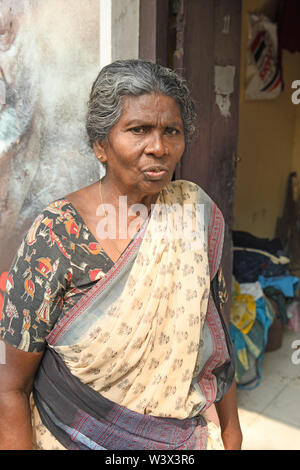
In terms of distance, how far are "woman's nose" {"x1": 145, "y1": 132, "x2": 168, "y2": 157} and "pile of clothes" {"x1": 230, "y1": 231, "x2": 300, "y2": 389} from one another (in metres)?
2.32

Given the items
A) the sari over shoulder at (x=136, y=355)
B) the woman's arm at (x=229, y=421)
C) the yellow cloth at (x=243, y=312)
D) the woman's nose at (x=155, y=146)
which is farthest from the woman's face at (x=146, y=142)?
the yellow cloth at (x=243, y=312)

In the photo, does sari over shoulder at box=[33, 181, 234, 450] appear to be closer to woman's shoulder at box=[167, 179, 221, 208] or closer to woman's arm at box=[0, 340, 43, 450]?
woman's arm at box=[0, 340, 43, 450]

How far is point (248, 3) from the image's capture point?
183 inches

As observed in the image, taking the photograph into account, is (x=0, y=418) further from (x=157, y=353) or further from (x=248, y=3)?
(x=248, y=3)

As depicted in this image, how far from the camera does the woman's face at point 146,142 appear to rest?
1369 mm

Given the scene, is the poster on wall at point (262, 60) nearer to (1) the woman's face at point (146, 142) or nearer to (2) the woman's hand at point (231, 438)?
(1) the woman's face at point (146, 142)

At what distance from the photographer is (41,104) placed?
2.19 meters

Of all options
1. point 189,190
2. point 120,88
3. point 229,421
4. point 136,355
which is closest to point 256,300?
point 229,421

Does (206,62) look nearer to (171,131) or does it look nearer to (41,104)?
(41,104)

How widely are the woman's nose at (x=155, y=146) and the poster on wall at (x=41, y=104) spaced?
0.92m

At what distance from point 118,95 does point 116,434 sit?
1.04 m

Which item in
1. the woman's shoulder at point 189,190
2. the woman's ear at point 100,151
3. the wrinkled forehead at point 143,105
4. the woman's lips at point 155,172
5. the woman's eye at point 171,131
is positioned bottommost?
the woman's shoulder at point 189,190
